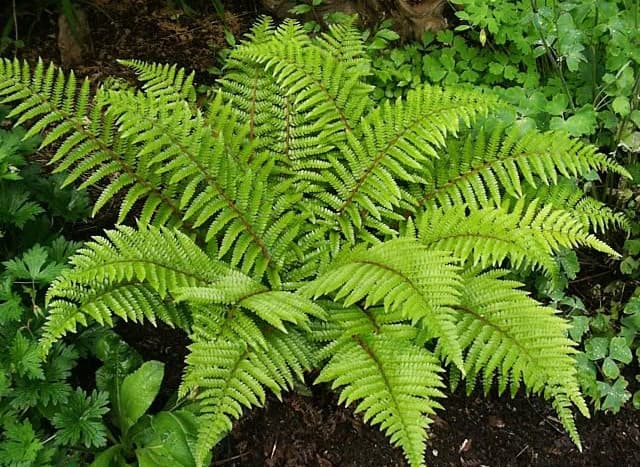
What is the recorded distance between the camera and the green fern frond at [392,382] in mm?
2336

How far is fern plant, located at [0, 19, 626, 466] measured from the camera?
2.51 meters

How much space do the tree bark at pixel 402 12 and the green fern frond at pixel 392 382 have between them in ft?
6.64

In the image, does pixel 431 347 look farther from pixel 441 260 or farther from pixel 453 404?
pixel 441 260

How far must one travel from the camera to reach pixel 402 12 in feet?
12.8

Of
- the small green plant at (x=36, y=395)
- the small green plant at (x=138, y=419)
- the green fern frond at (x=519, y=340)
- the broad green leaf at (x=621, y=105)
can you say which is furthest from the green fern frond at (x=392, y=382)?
the broad green leaf at (x=621, y=105)

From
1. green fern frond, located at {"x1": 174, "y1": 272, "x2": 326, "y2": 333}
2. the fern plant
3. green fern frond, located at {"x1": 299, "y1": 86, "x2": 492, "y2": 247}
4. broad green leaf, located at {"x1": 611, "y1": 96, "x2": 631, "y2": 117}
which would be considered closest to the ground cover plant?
broad green leaf, located at {"x1": 611, "y1": 96, "x2": 631, "y2": 117}

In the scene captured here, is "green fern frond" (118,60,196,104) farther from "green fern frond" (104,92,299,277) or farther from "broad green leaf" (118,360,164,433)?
"broad green leaf" (118,360,164,433)

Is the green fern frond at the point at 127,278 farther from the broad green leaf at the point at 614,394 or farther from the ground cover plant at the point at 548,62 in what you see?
the broad green leaf at the point at 614,394

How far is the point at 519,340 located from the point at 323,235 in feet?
3.20

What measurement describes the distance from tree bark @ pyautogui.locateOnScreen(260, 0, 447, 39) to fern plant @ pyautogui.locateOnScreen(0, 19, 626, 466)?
0.63 metres

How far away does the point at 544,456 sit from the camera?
3.04m

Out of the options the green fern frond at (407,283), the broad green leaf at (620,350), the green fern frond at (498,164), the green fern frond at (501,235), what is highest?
the green fern frond at (498,164)

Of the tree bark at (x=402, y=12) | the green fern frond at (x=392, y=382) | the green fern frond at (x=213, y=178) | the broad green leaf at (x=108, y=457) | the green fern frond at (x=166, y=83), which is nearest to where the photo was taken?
the green fern frond at (x=392, y=382)

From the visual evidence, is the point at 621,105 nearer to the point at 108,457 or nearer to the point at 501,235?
the point at 501,235
